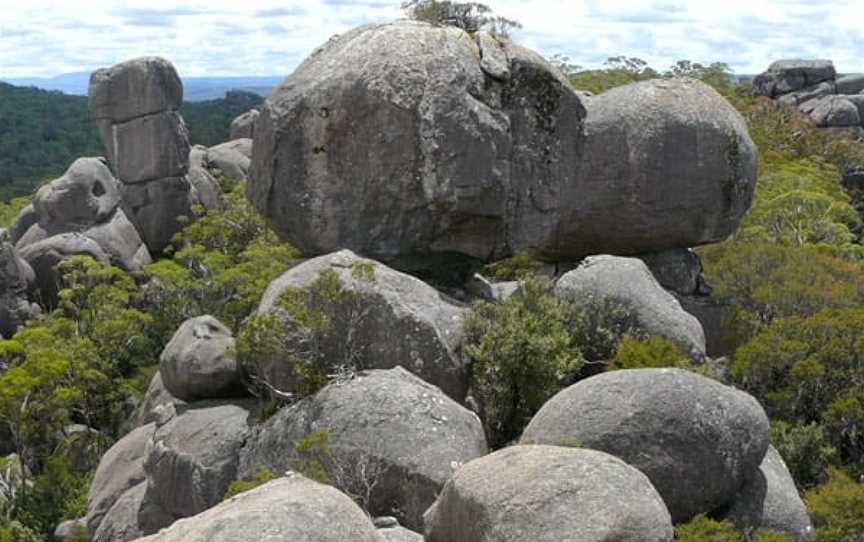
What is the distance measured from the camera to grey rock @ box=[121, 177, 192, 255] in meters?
40.0

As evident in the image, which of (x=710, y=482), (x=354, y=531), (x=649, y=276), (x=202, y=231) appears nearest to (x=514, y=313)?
(x=649, y=276)

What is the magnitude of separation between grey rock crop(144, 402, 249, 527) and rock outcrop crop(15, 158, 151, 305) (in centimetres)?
2101

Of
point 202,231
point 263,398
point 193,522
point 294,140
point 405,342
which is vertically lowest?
point 202,231

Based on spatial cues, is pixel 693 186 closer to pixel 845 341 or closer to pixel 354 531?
pixel 845 341

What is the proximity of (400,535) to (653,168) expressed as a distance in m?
11.5

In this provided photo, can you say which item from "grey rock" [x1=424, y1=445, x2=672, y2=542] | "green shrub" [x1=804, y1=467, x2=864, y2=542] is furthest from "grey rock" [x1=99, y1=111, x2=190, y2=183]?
"grey rock" [x1=424, y1=445, x2=672, y2=542]

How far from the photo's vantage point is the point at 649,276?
18844mm

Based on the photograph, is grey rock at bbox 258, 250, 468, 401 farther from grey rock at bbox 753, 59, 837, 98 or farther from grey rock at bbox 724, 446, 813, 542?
grey rock at bbox 753, 59, 837, 98

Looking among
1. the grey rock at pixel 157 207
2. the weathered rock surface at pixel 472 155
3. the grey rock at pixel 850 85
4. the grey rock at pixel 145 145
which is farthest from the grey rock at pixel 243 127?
the grey rock at pixel 850 85

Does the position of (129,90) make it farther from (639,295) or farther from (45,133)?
(45,133)

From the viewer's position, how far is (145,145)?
3941 centimetres

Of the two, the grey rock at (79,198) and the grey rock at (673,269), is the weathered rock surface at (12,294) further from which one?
the grey rock at (673,269)

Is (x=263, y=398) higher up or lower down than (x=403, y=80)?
lower down

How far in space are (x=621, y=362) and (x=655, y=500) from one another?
603cm
